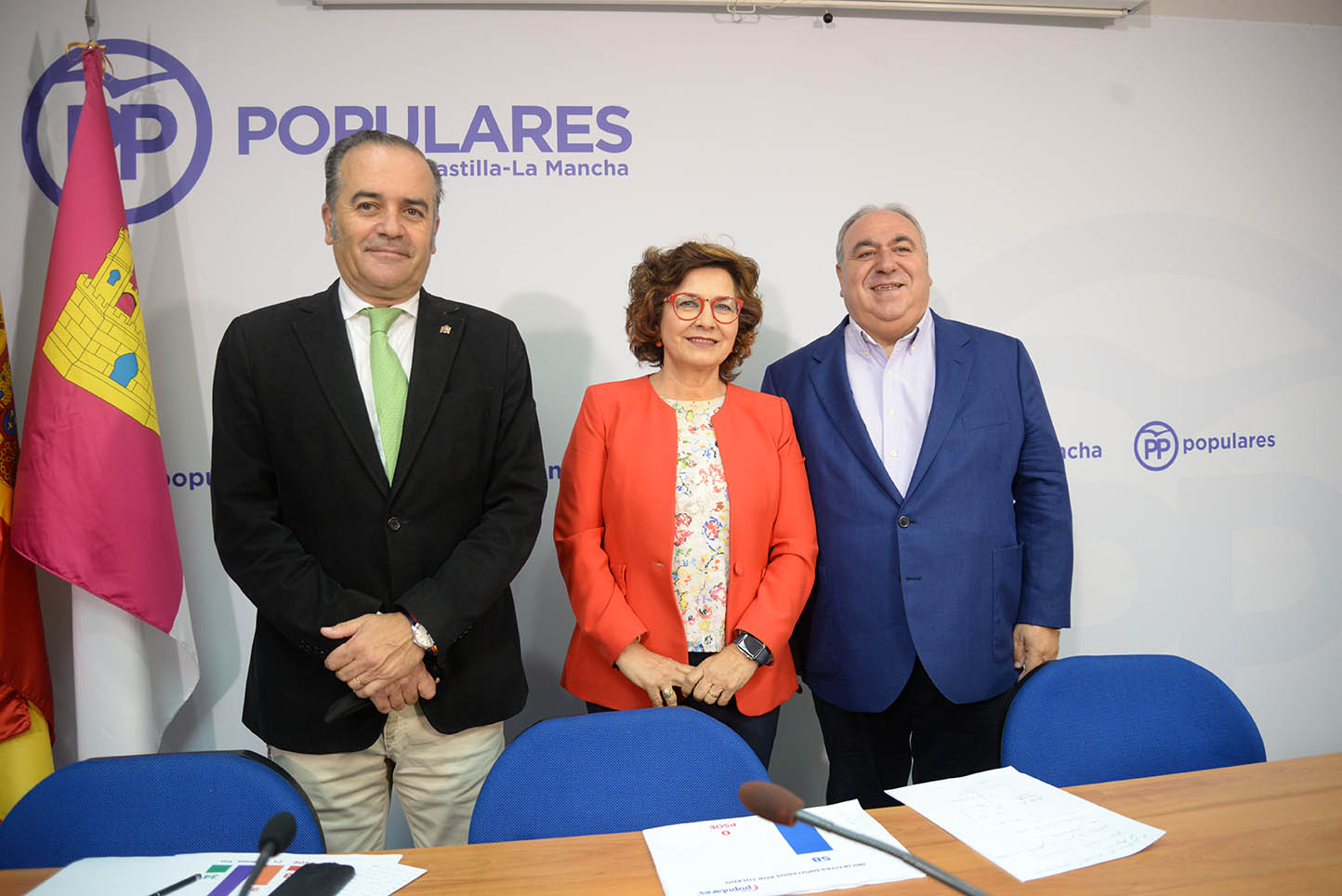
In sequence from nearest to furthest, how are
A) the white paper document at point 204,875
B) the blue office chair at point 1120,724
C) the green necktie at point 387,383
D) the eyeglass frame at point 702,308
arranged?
the white paper document at point 204,875 → the blue office chair at point 1120,724 → the green necktie at point 387,383 → the eyeglass frame at point 702,308

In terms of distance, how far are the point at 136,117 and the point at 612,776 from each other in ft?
9.19

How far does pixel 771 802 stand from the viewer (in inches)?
36.5

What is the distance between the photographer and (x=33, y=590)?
2.40 metres

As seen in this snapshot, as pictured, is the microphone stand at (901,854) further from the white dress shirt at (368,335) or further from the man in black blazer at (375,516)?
the white dress shirt at (368,335)

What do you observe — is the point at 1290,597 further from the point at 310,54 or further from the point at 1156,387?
the point at 310,54

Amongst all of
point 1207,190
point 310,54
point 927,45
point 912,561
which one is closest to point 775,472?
point 912,561

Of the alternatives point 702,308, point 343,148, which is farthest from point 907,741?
point 343,148

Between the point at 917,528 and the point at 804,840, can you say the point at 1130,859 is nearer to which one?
the point at 804,840

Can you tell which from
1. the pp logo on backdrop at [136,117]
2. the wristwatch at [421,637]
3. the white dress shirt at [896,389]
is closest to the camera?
the wristwatch at [421,637]

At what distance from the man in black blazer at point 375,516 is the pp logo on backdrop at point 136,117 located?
1.30 m

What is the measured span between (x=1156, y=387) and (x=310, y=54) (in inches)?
138

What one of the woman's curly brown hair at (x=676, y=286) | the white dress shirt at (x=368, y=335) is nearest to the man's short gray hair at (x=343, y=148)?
the white dress shirt at (x=368, y=335)

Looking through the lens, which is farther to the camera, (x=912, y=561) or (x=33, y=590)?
(x=33, y=590)

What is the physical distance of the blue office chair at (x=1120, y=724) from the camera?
5.20ft
